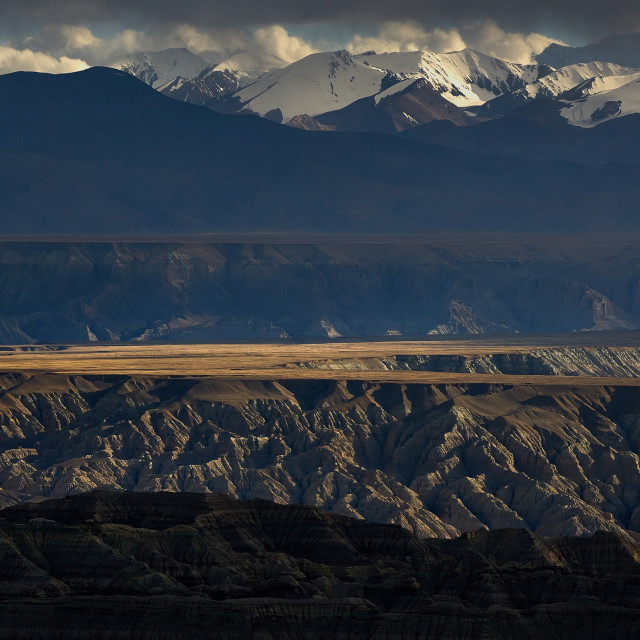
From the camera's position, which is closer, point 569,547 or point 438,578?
point 438,578

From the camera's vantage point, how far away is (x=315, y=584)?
12169 cm

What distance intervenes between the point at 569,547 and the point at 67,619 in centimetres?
4085

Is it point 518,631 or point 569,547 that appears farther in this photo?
point 569,547

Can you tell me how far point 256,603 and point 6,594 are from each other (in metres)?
12.6

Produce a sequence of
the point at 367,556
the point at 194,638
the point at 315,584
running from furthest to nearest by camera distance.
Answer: the point at 367,556, the point at 315,584, the point at 194,638

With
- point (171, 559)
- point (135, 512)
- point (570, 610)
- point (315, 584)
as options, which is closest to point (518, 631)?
point (570, 610)

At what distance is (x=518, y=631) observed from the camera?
11419cm

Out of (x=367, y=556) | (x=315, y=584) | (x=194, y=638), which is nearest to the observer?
(x=194, y=638)

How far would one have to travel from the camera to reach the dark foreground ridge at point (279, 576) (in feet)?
371

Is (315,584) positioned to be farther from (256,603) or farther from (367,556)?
(367,556)

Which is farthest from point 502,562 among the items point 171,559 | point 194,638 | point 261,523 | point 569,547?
point 194,638

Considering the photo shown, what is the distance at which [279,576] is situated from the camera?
397 ft

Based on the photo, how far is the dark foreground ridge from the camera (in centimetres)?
11319

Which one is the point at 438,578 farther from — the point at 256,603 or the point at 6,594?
the point at 6,594
